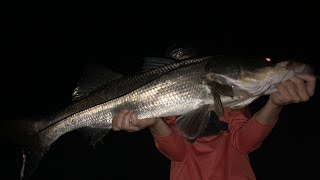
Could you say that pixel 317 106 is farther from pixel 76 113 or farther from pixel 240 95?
pixel 76 113

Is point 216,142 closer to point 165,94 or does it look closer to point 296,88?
point 165,94

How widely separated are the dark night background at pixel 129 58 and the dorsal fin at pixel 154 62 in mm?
688

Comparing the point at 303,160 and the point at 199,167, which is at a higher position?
the point at 199,167

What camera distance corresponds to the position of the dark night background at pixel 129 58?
6.47m

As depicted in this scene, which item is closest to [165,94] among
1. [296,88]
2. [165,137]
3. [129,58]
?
[165,137]

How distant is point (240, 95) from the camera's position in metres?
2.39

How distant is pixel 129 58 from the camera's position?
21562 millimetres

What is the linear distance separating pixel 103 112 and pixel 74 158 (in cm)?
507

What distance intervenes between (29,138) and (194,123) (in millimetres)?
1536

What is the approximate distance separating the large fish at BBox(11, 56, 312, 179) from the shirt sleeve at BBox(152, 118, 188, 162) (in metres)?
0.43

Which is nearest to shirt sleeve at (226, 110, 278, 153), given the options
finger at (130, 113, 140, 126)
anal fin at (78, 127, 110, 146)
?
finger at (130, 113, 140, 126)

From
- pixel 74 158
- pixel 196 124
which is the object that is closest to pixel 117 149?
pixel 74 158

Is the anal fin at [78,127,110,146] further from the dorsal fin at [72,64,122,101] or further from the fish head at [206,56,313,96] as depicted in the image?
the fish head at [206,56,313,96]

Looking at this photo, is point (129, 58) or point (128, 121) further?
point (129, 58)
